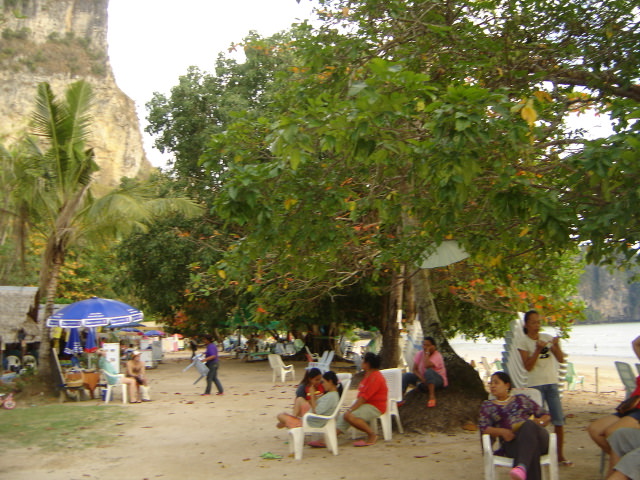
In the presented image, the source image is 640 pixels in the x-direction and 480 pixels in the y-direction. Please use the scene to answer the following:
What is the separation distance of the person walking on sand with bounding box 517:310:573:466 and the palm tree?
8975 mm

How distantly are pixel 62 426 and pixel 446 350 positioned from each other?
571cm

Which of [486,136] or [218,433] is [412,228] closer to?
[486,136]

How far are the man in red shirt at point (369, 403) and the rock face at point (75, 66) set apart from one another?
213ft

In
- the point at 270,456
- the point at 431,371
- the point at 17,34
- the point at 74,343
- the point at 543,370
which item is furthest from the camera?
the point at 17,34

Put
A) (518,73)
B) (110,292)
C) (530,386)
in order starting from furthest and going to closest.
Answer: (110,292) → (518,73) → (530,386)

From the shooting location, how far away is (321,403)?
7480 mm

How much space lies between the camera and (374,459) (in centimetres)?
695

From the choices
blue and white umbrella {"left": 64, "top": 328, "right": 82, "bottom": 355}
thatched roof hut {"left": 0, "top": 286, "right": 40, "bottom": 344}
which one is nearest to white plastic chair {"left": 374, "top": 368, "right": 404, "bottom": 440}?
thatched roof hut {"left": 0, "top": 286, "right": 40, "bottom": 344}

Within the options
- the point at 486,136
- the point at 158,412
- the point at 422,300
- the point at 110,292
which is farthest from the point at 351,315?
the point at 110,292

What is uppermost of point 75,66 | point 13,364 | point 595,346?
point 75,66

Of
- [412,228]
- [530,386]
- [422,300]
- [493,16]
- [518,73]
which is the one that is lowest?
[530,386]

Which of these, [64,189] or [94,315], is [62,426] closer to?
[64,189]

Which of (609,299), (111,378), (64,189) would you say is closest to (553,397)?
(111,378)

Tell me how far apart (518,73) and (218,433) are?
593cm
